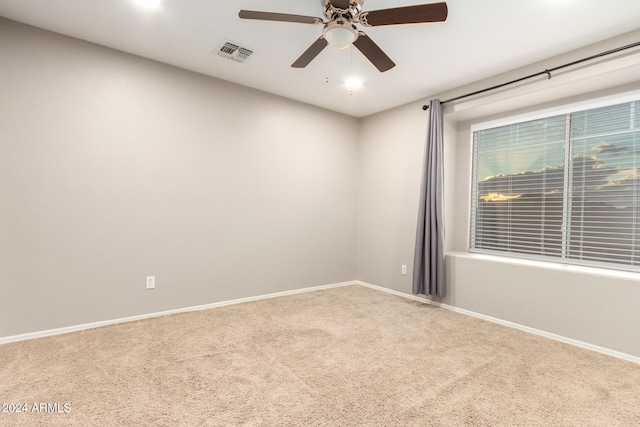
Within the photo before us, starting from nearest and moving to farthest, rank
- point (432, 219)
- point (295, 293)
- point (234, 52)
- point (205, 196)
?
1. point (234, 52)
2. point (205, 196)
3. point (432, 219)
4. point (295, 293)

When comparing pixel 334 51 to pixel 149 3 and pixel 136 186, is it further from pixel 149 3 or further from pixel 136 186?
pixel 136 186

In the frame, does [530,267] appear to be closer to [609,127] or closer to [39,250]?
[609,127]

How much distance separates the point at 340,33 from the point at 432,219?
2.46 meters

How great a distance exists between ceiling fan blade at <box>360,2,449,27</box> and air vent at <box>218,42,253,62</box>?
1.46 m

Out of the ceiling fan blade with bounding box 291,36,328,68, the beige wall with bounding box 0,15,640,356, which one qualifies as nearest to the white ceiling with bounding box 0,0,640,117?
the beige wall with bounding box 0,15,640,356

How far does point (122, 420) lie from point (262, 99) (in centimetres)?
343

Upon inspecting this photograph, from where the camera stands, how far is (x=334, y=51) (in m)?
2.87

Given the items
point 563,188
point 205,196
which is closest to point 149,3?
point 205,196

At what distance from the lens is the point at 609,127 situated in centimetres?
291

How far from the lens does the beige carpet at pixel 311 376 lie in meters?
1.71

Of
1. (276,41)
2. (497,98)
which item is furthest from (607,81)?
(276,41)

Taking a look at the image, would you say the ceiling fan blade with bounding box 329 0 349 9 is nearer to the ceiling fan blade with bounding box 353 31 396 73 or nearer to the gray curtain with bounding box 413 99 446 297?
the ceiling fan blade with bounding box 353 31 396 73

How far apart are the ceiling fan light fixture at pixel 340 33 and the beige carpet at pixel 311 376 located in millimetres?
2194

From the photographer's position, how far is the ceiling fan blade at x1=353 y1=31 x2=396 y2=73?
6.64ft
